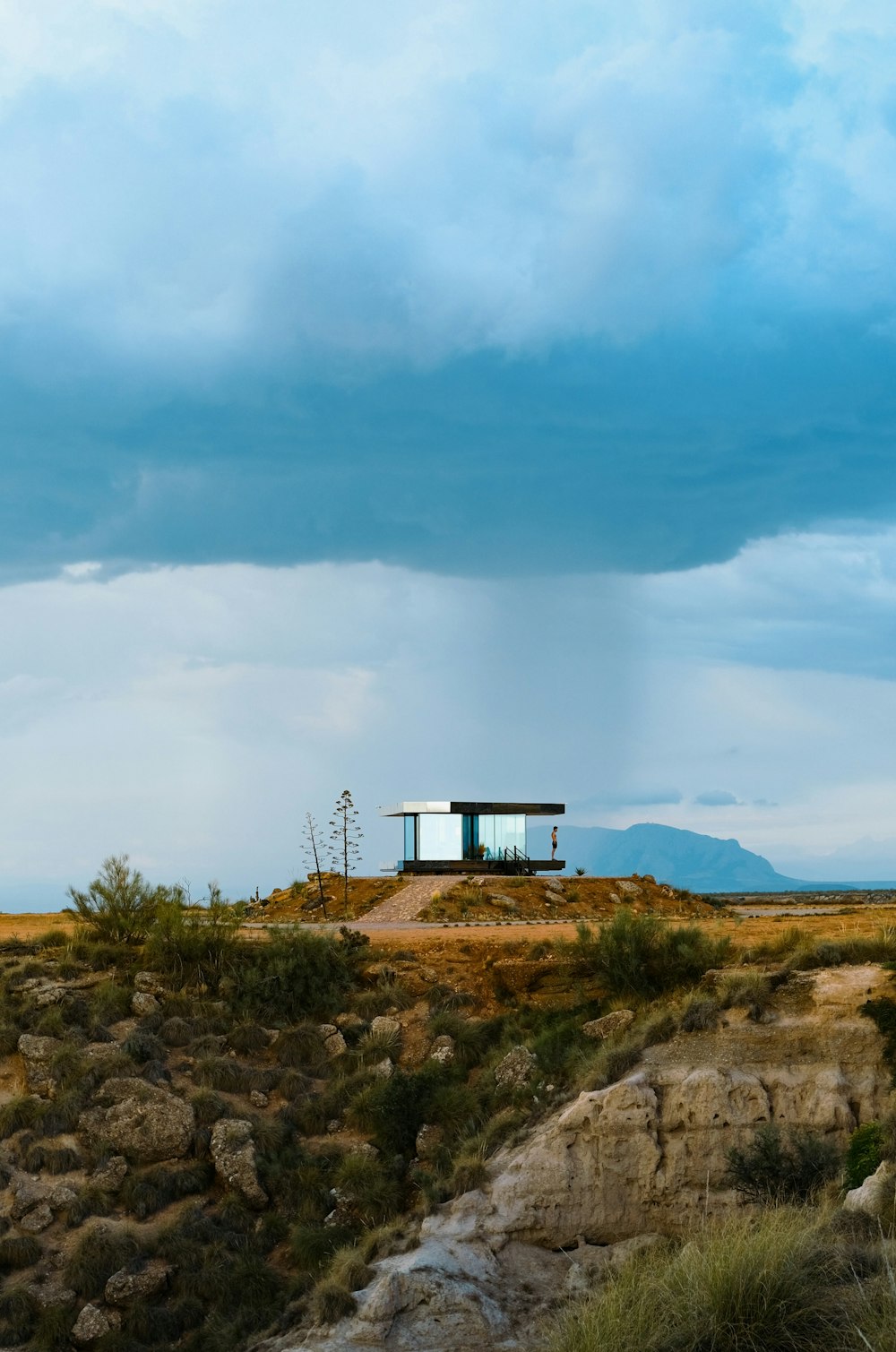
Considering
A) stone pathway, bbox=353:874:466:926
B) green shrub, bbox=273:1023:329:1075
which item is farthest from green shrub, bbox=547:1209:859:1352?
stone pathway, bbox=353:874:466:926

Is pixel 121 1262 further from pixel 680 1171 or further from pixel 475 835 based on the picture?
pixel 475 835

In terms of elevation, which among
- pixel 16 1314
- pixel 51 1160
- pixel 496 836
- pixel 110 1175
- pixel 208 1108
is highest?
pixel 496 836

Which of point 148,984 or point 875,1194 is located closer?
point 875,1194

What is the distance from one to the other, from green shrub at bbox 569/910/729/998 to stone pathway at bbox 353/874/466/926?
44.8 ft

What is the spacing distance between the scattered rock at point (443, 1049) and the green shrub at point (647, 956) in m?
3.05

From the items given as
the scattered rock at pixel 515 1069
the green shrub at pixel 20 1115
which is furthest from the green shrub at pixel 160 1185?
the scattered rock at pixel 515 1069

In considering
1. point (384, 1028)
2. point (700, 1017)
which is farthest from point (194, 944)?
point (700, 1017)

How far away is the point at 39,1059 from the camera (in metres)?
21.2

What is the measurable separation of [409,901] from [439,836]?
10.2 m

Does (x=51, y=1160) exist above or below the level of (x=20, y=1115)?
below

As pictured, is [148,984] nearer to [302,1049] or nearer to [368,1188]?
[302,1049]

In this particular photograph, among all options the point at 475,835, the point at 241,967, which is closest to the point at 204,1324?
the point at 241,967

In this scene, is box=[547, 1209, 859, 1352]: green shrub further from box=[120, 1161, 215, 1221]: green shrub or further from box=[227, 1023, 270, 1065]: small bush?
box=[227, 1023, 270, 1065]: small bush

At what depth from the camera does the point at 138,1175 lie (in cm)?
1875
